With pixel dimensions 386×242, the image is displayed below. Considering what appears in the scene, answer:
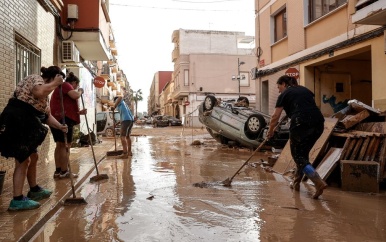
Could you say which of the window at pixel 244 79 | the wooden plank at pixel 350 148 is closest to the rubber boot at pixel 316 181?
the wooden plank at pixel 350 148

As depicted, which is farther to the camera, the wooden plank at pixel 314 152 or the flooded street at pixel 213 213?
the wooden plank at pixel 314 152

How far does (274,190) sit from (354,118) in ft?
7.68

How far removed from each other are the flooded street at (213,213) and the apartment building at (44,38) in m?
2.39

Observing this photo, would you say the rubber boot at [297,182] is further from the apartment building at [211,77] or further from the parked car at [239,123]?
the apartment building at [211,77]

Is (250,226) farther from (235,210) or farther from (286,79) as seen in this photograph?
(286,79)

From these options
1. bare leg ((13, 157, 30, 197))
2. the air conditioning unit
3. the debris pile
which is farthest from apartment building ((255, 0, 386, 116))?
bare leg ((13, 157, 30, 197))

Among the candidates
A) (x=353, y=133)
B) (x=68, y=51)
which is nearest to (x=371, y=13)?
(x=353, y=133)

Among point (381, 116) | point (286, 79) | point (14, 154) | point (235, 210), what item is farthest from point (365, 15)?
point (14, 154)

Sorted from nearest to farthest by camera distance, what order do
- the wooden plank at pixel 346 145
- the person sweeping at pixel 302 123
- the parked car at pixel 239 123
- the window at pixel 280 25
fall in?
the person sweeping at pixel 302 123
the wooden plank at pixel 346 145
the parked car at pixel 239 123
the window at pixel 280 25

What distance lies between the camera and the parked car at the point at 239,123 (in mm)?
10272

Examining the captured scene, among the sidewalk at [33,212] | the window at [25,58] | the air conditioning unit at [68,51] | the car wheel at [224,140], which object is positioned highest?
the air conditioning unit at [68,51]

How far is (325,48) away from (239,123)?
371 centimetres

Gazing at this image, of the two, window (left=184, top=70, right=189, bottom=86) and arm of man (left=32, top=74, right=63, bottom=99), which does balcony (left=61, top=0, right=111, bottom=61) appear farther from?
window (left=184, top=70, right=189, bottom=86)

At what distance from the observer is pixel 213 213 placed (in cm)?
398
